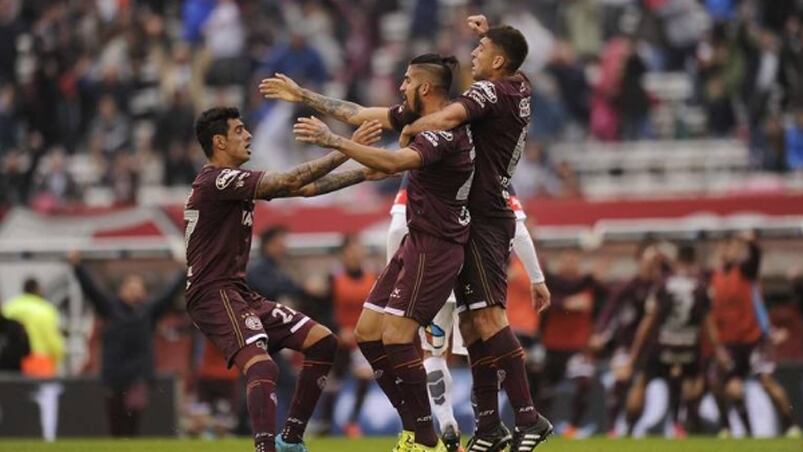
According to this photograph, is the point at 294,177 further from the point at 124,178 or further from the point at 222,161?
the point at 124,178

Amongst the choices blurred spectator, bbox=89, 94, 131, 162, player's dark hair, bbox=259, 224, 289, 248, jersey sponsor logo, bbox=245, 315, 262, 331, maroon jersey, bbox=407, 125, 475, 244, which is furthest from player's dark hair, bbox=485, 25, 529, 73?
blurred spectator, bbox=89, 94, 131, 162

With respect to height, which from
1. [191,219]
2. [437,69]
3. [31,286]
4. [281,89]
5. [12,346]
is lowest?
[12,346]

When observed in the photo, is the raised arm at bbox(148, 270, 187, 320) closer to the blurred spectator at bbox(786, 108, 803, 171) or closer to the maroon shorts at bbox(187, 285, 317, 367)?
the maroon shorts at bbox(187, 285, 317, 367)

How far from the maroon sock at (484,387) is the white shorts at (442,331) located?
3.41 feet

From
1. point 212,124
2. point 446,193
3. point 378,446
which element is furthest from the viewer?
point 378,446

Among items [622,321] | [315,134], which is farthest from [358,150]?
[622,321]

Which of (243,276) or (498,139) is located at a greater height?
(498,139)

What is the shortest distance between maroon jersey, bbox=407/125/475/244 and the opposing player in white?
1006mm

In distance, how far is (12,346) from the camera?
23078 millimetres

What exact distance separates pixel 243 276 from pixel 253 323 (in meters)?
0.43

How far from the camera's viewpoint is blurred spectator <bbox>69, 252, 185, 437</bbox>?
21734 millimetres

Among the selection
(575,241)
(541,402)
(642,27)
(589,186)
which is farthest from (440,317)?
(642,27)

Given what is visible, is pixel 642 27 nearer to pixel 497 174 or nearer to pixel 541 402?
pixel 541 402

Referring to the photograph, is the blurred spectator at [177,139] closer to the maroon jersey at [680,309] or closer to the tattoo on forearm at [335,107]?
the maroon jersey at [680,309]
